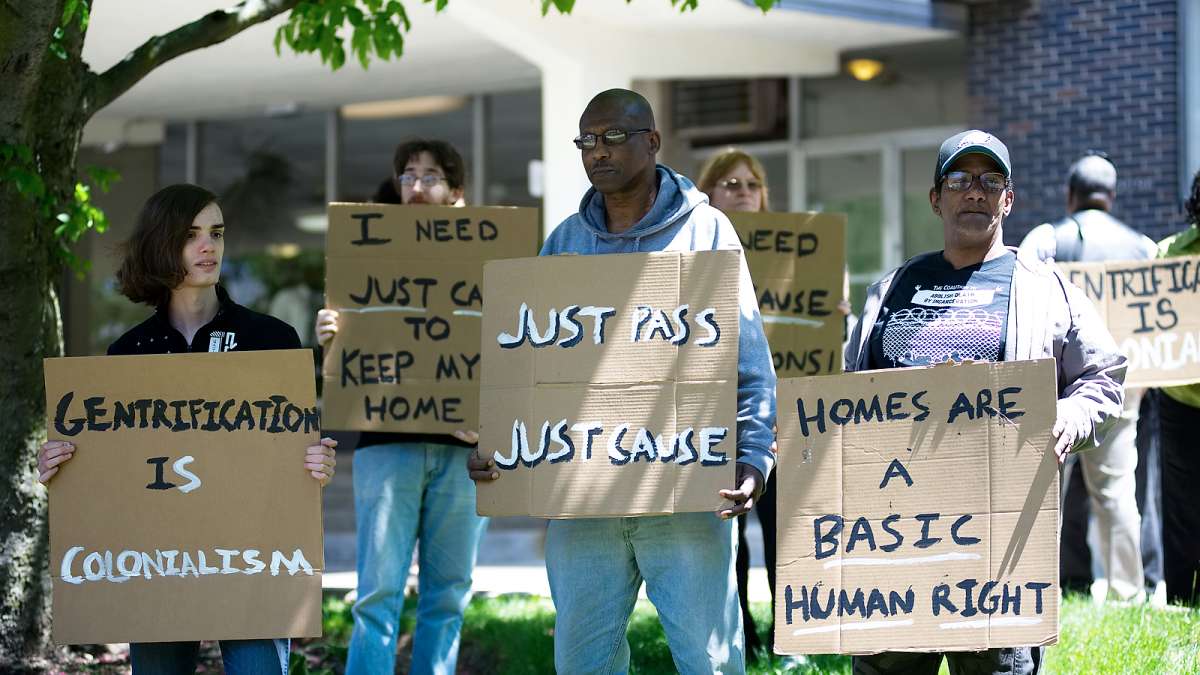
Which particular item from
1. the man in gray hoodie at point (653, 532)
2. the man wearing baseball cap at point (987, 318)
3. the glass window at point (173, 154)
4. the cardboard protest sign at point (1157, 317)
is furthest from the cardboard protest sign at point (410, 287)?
the glass window at point (173, 154)

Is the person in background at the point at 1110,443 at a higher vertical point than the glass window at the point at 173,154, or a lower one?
lower

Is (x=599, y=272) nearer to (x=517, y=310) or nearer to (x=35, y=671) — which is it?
(x=517, y=310)

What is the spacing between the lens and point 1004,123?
10.3 meters

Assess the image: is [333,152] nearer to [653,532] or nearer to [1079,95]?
[1079,95]

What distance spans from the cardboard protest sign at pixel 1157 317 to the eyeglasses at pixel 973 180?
2284 millimetres

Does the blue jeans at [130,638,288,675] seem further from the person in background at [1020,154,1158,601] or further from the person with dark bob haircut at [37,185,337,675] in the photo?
the person in background at [1020,154,1158,601]

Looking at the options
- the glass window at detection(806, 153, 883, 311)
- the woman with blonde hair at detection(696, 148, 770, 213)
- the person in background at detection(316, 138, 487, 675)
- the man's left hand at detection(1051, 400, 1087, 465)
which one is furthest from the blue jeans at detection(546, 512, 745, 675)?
the glass window at detection(806, 153, 883, 311)

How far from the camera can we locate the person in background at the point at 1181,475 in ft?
19.7

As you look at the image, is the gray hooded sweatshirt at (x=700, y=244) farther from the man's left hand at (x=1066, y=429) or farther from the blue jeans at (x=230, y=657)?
the blue jeans at (x=230, y=657)

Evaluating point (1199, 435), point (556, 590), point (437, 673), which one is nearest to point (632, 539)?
point (556, 590)

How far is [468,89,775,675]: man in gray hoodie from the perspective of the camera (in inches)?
140

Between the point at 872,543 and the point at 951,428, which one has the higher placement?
the point at 951,428

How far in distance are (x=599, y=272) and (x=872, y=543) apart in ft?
3.06

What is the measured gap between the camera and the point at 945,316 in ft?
11.6
